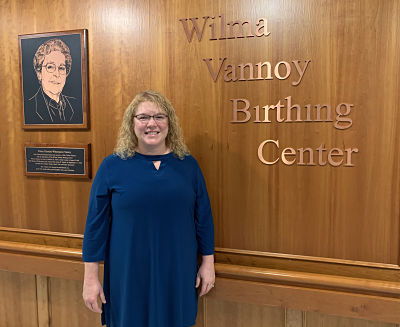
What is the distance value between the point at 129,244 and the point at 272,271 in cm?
73

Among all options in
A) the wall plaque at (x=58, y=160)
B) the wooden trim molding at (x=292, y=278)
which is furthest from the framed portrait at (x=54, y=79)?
the wooden trim molding at (x=292, y=278)

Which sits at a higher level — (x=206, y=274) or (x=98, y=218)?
(x=98, y=218)

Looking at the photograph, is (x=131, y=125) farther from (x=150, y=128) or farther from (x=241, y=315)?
(x=241, y=315)

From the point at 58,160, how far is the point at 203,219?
96 centimetres

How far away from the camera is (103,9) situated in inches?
70.2

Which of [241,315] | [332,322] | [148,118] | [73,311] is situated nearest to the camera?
[148,118]

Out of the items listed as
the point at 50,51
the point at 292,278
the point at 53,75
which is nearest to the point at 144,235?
the point at 292,278

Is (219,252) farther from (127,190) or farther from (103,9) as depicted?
(103,9)

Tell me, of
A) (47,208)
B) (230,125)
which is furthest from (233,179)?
(47,208)

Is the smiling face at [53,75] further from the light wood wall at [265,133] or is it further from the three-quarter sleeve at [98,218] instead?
the three-quarter sleeve at [98,218]

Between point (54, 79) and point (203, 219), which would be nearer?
point (203, 219)

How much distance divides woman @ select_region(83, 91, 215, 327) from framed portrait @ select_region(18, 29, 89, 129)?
1.89 feet

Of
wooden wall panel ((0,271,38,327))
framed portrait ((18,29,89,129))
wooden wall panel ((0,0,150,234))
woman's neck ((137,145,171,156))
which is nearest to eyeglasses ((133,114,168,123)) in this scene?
woman's neck ((137,145,171,156))

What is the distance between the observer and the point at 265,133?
1631 millimetres
